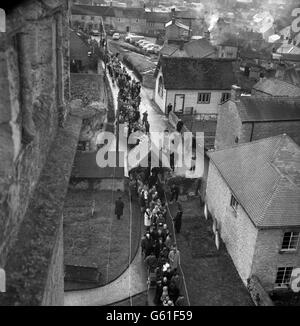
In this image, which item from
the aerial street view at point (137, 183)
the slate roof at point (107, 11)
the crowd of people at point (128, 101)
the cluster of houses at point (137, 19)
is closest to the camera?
the aerial street view at point (137, 183)

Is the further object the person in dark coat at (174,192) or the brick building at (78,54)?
the brick building at (78,54)

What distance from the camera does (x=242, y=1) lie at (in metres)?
120

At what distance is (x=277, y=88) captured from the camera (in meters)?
37.2

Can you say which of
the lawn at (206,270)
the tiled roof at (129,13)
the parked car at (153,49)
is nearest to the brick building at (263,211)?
the lawn at (206,270)

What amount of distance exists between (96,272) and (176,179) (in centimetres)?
953

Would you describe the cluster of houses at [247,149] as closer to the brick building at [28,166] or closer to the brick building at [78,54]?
the brick building at [78,54]

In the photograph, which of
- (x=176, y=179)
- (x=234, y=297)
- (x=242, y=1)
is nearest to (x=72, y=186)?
(x=176, y=179)

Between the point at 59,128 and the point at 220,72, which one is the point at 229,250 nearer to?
the point at 59,128

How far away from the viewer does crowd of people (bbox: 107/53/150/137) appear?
31.0m

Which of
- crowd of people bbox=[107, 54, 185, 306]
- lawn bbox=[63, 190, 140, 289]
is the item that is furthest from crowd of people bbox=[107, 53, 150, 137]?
lawn bbox=[63, 190, 140, 289]

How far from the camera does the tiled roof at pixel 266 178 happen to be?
17312 millimetres

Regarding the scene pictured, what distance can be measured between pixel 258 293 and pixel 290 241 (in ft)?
7.59

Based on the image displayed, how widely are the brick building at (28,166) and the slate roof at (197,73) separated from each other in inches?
1215

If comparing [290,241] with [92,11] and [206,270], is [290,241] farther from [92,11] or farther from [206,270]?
[92,11]
